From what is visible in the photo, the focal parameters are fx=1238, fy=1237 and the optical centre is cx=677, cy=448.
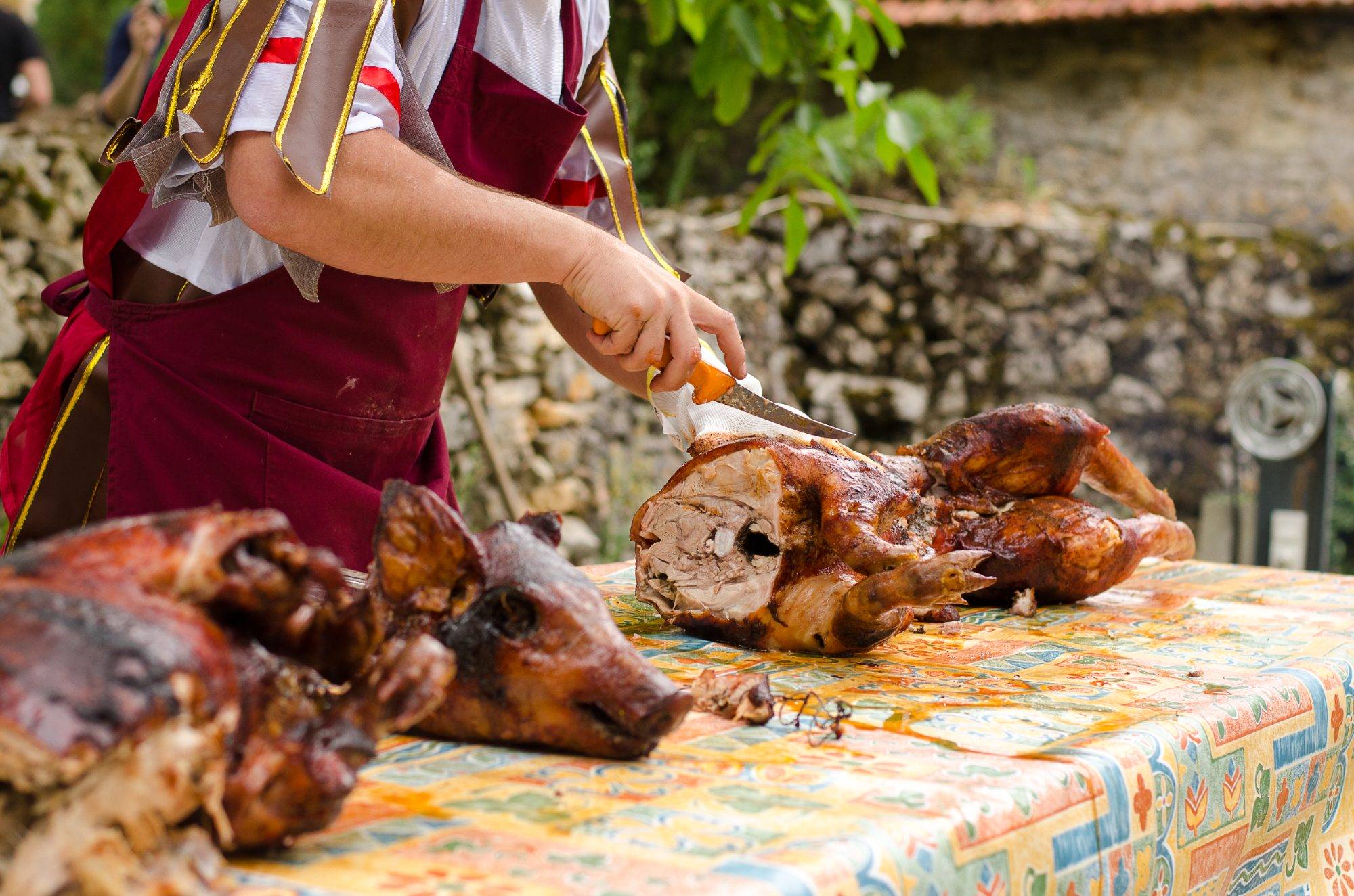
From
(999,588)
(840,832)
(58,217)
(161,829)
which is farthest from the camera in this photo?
(58,217)

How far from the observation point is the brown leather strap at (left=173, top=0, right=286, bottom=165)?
179 cm

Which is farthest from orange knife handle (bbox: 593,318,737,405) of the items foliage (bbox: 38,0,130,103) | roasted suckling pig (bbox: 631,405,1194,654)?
foliage (bbox: 38,0,130,103)

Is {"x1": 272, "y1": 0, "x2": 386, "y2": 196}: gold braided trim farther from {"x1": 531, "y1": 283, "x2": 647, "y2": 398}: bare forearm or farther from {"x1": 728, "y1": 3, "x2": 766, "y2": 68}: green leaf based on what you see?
{"x1": 728, "y1": 3, "x2": 766, "y2": 68}: green leaf

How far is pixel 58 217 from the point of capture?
5.69 m

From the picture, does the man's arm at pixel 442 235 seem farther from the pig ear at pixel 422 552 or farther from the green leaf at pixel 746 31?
the green leaf at pixel 746 31

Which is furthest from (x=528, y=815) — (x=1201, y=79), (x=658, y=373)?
(x=1201, y=79)

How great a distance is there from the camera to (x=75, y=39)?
36.3 ft

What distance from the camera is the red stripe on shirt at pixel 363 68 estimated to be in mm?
1812

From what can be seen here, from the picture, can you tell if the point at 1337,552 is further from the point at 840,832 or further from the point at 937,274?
the point at 840,832

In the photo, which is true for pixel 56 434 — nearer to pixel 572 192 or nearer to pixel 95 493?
pixel 95 493

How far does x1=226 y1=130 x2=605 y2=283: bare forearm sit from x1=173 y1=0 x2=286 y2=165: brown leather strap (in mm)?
35

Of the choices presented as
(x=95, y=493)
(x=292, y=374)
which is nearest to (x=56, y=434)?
(x=95, y=493)

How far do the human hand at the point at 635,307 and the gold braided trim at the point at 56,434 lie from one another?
3.16 feet

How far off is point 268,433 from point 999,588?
1.59 metres
